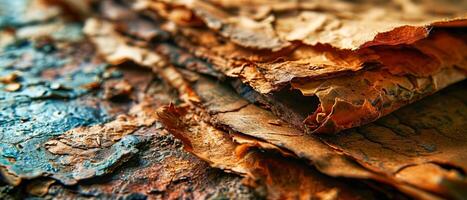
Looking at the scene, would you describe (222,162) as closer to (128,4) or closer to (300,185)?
(300,185)

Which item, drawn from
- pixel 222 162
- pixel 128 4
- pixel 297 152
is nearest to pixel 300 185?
pixel 297 152

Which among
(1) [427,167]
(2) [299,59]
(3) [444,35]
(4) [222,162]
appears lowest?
(4) [222,162]

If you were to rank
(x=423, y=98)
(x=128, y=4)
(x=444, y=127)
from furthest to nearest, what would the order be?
(x=128, y=4) → (x=423, y=98) → (x=444, y=127)

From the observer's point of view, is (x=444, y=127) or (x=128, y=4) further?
(x=128, y=4)

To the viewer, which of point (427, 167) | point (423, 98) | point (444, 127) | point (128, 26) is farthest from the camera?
point (128, 26)

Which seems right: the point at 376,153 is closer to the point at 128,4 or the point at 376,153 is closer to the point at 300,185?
the point at 300,185

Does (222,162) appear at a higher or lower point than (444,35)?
lower
